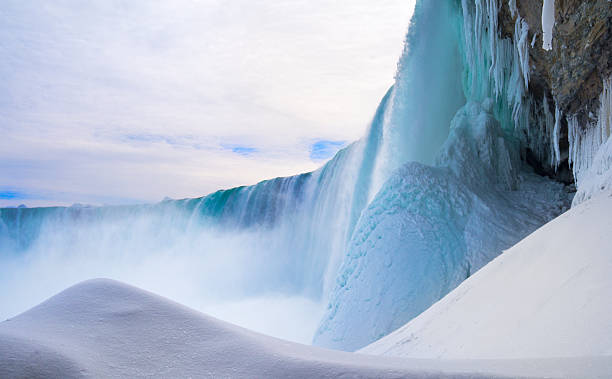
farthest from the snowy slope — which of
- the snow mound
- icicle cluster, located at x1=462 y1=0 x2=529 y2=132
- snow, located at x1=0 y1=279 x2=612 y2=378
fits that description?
icicle cluster, located at x1=462 y1=0 x2=529 y2=132

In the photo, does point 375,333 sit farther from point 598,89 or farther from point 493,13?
point 493,13

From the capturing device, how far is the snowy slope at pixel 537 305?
198 cm

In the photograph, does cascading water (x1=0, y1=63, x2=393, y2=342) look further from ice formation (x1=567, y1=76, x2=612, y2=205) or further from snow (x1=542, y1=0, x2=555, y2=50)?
snow (x1=542, y1=0, x2=555, y2=50)

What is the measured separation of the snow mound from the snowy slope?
3.11 ft

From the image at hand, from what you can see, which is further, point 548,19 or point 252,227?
point 252,227

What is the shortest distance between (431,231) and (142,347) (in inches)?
202

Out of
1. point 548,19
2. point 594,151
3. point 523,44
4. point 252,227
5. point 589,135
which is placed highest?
point 523,44

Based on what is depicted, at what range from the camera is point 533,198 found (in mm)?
6914

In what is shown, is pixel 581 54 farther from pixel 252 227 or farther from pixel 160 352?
pixel 252 227

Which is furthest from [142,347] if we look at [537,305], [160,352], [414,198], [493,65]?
[493,65]

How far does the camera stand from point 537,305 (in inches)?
97.9

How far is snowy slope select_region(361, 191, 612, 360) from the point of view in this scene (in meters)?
1.98

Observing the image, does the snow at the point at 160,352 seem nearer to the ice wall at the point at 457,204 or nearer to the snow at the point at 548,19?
the ice wall at the point at 457,204

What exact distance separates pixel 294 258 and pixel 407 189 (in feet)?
22.9
